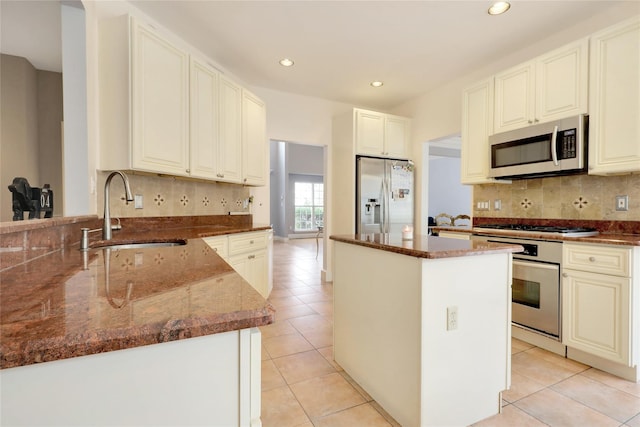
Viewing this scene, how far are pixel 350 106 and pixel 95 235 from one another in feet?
12.6

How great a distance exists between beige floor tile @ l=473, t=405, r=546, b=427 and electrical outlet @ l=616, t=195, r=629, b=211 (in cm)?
180

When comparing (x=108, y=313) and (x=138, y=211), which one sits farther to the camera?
(x=138, y=211)

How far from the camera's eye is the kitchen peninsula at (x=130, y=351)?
463 mm

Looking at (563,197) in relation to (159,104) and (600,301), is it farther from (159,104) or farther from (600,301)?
(159,104)

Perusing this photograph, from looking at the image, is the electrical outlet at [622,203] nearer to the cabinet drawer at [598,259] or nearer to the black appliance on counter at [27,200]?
the cabinet drawer at [598,259]

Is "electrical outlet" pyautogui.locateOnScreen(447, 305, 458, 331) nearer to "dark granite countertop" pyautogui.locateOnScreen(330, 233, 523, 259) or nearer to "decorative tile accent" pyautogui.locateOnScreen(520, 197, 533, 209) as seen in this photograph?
"dark granite countertop" pyautogui.locateOnScreen(330, 233, 523, 259)

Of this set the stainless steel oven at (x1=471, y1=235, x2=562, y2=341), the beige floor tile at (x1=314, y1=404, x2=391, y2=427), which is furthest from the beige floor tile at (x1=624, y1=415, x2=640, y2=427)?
the beige floor tile at (x1=314, y1=404, x2=391, y2=427)

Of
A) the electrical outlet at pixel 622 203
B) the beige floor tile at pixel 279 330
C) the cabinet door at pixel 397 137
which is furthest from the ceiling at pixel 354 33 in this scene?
the beige floor tile at pixel 279 330

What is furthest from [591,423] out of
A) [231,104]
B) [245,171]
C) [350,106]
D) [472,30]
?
[350,106]

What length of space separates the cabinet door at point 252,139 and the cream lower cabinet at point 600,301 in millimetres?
2933

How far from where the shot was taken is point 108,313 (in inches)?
22.1

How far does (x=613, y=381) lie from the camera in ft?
6.13

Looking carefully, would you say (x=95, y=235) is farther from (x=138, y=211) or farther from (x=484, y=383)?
(x=484, y=383)

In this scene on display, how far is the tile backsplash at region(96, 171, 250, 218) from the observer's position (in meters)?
2.45
